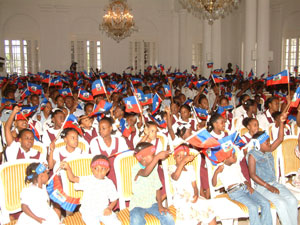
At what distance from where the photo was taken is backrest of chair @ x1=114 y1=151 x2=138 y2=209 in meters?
3.74

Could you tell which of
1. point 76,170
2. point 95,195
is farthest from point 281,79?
point 95,195

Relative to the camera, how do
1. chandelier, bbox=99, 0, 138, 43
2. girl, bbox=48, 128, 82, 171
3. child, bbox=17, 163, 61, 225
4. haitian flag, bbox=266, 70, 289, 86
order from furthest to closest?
chandelier, bbox=99, 0, 138, 43 → haitian flag, bbox=266, 70, 289, 86 → girl, bbox=48, 128, 82, 171 → child, bbox=17, 163, 61, 225

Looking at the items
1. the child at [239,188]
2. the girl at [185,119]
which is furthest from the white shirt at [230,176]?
the girl at [185,119]

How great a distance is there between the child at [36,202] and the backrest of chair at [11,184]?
0.35m

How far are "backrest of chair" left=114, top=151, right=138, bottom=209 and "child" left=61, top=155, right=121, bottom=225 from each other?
37 centimetres

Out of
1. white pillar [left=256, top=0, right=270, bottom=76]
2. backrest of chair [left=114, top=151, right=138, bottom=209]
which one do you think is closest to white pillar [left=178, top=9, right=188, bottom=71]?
white pillar [left=256, top=0, right=270, bottom=76]

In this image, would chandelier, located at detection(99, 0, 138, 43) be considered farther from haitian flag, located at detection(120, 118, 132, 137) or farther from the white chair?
the white chair

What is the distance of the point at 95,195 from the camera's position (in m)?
3.29

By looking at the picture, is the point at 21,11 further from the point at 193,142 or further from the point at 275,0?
the point at 193,142

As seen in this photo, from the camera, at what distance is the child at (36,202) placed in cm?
310

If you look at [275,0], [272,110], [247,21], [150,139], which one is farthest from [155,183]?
[275,0]

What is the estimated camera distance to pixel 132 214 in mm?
3365

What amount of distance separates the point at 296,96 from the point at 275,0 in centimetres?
1317

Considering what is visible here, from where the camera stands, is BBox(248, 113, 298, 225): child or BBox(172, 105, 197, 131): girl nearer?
BBox(248, 113, 298, 225): child
